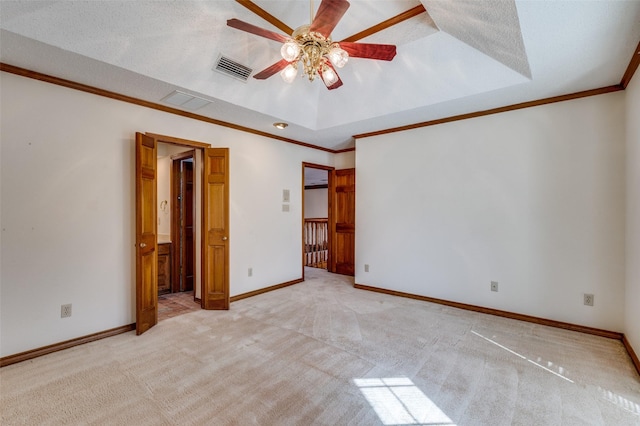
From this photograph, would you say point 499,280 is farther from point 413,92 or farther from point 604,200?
point 413,92

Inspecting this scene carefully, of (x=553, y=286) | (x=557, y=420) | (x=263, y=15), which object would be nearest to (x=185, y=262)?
(x=263, y=15)

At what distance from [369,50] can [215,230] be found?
2894 millimetres

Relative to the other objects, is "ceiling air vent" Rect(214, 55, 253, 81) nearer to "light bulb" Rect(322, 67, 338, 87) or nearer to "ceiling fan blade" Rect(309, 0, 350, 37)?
"light bulb" Rect(322, 67, 338, 87)

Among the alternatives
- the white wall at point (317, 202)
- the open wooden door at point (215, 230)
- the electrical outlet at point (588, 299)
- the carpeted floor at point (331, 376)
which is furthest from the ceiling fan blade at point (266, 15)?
the white wall at point (317, 202)

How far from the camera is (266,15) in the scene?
2.76 metres

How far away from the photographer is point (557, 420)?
184cm

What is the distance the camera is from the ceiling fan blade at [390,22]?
105 inches

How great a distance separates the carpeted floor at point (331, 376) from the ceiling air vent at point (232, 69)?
276cm

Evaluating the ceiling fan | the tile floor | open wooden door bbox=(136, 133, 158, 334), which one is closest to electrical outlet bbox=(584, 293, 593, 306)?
the ceiling fan

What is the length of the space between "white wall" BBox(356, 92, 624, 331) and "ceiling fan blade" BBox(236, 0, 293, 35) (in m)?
2.29

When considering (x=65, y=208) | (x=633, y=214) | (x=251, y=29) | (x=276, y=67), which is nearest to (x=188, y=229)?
(x=65, y=208)

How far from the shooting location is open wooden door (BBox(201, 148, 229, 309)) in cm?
388

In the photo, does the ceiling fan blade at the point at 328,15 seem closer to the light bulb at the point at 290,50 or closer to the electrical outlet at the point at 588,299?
the light bulb at the point at 290,50

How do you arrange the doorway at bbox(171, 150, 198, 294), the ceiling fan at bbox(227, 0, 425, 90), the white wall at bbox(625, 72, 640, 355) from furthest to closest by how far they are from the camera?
1. the doorway at bbox(171, 150, 198, 294)
2. the white wall at bbox(625, 72, 640, 355)
3. the ceiling fan at bbox(227, 0, 425, 90)
